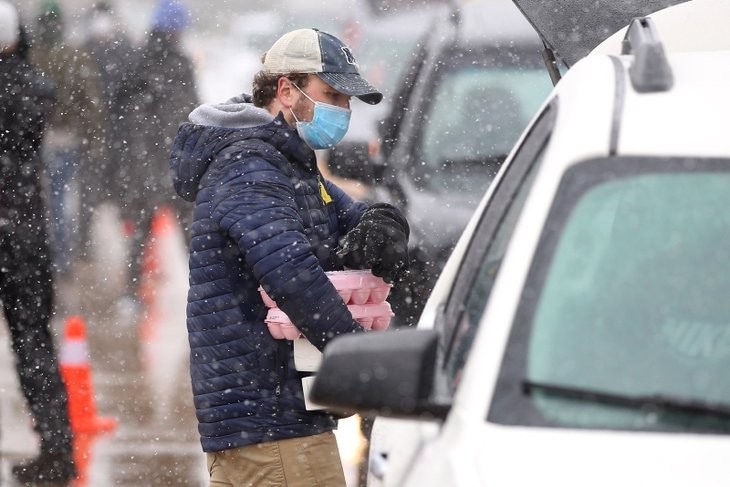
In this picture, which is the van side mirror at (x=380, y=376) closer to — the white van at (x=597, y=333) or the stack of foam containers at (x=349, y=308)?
the white van at (x=597, y=333)

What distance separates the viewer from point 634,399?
262cm

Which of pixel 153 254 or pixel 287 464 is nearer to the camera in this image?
pixel 287 464

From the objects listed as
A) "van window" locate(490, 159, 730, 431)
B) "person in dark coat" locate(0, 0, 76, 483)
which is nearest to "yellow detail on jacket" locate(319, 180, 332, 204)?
"van window" locate(490, 159, 730, 431)

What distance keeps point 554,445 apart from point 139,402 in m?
6.56

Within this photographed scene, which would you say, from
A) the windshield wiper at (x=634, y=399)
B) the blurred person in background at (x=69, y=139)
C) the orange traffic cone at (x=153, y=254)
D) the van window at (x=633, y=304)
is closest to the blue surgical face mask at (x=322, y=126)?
the van window at (x=633, y=304)

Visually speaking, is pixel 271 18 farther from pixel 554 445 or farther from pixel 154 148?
pixel 554 445

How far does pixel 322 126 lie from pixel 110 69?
888 cm

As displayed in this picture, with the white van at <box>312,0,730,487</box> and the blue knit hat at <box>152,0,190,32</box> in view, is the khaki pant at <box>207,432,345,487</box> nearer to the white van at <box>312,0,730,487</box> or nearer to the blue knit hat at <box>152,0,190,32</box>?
the white van at <box>312,0,730,487</box>

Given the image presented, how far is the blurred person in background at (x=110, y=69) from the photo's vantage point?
512 inches

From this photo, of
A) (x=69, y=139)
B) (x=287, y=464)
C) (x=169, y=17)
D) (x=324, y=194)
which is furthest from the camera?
(x=69, y=139)

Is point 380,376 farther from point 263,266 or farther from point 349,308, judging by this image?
point 349,308

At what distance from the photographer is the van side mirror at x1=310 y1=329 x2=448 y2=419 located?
2631 millimetres

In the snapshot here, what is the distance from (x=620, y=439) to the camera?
100 inches

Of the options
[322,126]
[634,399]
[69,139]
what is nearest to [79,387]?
[322,126]
